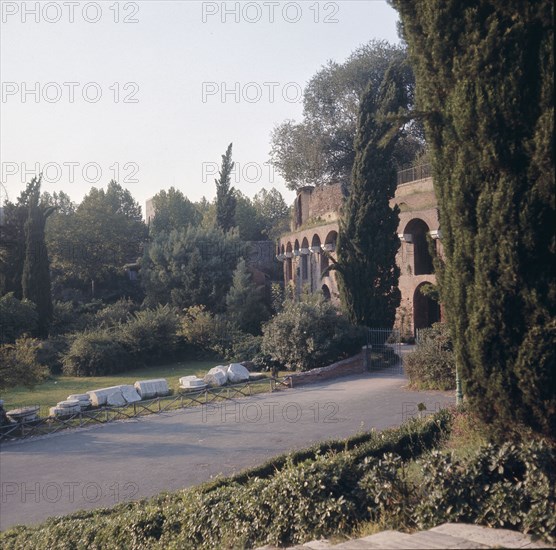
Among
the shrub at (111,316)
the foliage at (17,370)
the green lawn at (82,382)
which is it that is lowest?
the green lawn at (82,382)

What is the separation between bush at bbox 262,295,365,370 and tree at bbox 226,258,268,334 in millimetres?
9427

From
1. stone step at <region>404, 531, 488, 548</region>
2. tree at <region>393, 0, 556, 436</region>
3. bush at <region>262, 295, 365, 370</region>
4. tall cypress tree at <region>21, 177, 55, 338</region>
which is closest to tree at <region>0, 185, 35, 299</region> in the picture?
tall cypress tree at <region>21, 177, 55, 338</region>

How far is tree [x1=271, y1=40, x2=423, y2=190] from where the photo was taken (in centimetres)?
4331

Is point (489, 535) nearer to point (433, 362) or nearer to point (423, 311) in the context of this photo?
point (433, 362)

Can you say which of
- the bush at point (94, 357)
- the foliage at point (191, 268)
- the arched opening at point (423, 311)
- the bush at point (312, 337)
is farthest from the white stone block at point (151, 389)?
the foliage at point (191, 268)

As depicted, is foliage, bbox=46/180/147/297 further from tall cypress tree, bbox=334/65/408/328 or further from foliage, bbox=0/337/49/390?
foliage, bbox=0/337/49/390

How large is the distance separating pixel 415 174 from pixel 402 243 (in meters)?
3.76

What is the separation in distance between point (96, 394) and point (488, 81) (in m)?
14.5

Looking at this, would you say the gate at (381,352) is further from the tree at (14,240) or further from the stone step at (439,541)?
the tree at (14,240)

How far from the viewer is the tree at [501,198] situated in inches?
229

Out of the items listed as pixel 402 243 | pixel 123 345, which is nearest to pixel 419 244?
pixel 402 243

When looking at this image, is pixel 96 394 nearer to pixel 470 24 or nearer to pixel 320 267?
pixel 470 24

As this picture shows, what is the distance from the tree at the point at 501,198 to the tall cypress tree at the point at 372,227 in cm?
1457

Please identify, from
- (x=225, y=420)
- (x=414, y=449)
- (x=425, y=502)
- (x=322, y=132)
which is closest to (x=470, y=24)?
(x=425, y=502)
